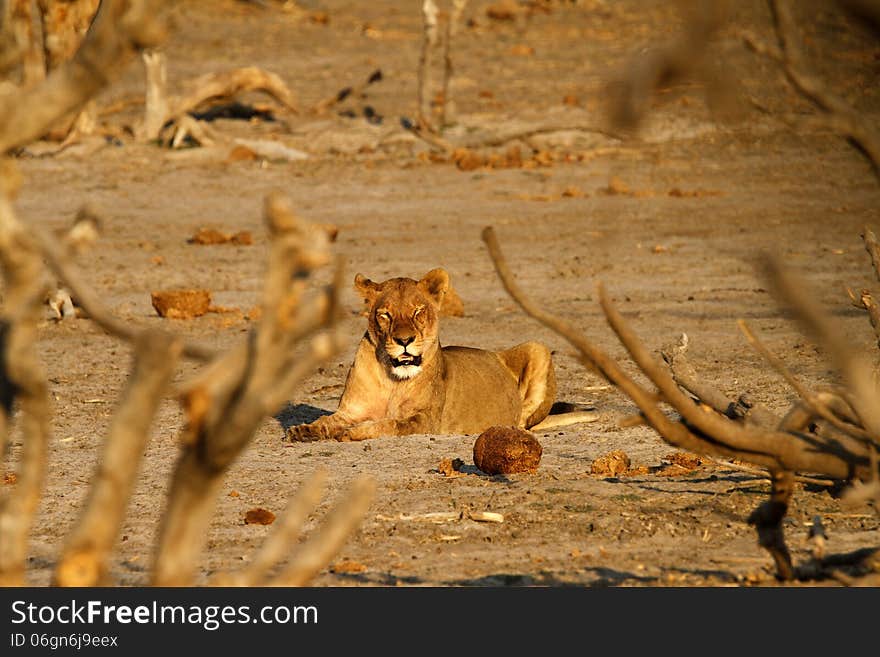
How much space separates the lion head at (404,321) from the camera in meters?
9.34

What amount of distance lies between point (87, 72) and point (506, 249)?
44.0 ft

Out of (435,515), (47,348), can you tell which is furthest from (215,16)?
(435,515)

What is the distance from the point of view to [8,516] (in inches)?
140

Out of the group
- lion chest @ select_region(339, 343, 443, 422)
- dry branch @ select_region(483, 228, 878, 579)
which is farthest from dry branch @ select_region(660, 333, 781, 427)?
lion chest @ select_region(339, 343, 443, 422)

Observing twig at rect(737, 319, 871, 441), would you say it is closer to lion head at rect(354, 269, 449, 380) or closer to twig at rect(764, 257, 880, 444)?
twig at rect(764, 257, 880, 444)

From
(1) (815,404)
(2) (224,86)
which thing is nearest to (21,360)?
(1) (815,404)

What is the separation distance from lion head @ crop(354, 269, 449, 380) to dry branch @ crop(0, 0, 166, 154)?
5.82m

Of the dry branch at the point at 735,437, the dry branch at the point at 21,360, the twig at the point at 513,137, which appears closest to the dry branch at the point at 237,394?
the dry branch at the point at 21,360

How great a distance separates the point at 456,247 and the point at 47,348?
18.0ft

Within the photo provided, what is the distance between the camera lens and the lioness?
9289 millimetres

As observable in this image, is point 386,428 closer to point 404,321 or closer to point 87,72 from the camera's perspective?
point 404,321

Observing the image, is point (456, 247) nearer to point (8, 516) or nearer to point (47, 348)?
point (47, 348)

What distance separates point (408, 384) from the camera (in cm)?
948

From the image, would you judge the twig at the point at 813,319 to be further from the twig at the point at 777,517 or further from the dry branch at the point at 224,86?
the dry branch at the point at 224,86
